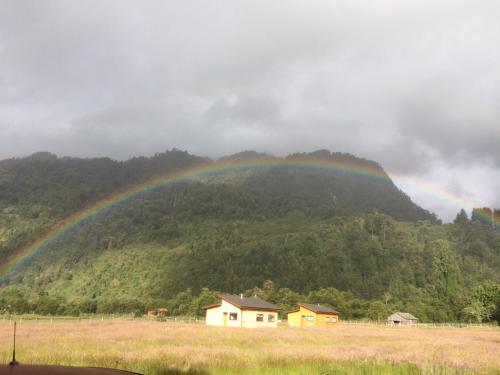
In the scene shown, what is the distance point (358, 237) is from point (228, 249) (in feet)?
148

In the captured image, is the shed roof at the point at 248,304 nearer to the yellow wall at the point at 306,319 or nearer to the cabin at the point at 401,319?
the yellow wall at the point at 306,319

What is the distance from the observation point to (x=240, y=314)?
198 ft

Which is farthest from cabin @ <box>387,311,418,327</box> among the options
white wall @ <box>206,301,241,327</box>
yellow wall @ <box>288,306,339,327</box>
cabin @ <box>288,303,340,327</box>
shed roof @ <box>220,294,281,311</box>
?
white wall @ <box>206,301,241,327</box>

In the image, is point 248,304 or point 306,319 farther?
point 306,319

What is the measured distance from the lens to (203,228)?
7717 inches

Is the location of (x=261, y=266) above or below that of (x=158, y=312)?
above

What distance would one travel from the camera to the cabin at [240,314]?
6053cm

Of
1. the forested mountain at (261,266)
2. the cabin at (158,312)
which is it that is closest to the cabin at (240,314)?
the forested mountain at (261,266)

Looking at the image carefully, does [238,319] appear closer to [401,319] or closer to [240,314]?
[240,314]

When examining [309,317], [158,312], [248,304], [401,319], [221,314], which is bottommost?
[401,319]

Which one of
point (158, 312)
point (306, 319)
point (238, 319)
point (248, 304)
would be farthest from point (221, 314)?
point (158, 312)

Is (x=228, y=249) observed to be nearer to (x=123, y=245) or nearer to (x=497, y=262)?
(x=123, y=245)

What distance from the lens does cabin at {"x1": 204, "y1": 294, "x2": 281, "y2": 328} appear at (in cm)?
6053

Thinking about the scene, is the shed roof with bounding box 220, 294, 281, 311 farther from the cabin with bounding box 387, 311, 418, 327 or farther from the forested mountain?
the cabin with bounding box 387, 311, 418, 327
